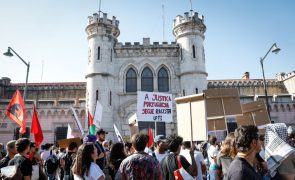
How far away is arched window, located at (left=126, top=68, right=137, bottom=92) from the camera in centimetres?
2300

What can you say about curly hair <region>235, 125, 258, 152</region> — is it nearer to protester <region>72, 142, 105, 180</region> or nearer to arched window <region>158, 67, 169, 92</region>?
protester <region>72, 142, 105, 180</region>

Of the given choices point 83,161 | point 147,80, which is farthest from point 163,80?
point 83,161

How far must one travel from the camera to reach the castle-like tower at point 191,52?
72.5ft

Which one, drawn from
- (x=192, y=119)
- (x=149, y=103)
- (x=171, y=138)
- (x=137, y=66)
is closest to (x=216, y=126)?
(x=192, y=119)

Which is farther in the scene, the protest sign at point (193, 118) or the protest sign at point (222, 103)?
the protest sign at point (222, 103)

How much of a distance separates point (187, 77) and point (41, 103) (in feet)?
44.6

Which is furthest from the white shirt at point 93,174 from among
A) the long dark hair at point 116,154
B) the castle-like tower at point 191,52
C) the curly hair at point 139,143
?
the castle-like tower at point 191,52

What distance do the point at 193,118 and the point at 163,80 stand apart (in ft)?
48.3

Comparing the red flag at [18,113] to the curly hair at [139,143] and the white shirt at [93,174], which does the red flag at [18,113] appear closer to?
the white shirt at [93,174]

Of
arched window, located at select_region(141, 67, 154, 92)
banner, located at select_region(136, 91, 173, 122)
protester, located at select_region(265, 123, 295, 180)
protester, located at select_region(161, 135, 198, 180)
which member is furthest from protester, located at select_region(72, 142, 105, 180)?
arched window, located at select_region(141, 67, 154, 92)

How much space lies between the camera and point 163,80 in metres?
23.1

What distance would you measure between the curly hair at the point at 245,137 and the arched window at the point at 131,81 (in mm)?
20189

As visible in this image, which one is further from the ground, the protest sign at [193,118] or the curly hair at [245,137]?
the protest sign at [193,118]

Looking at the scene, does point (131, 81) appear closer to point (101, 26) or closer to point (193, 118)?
point (101, 26)
